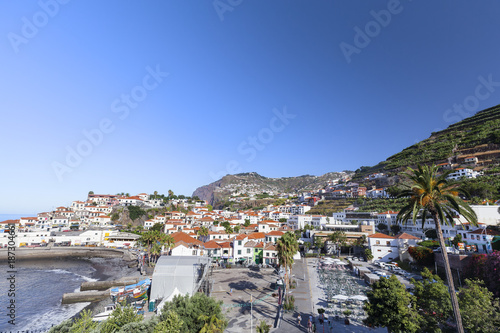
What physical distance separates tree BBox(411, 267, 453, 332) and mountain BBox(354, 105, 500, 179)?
71.7 m

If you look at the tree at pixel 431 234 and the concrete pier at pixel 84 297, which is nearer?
the concrete pier at pixel 84 297

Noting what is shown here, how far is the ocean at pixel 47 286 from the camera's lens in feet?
94.6

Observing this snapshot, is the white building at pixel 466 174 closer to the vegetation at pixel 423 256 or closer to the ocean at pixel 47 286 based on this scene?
the vegetation at pixel 423 256

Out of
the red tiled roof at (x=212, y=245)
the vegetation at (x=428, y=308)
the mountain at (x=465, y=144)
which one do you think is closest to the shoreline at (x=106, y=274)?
the red tiled roof at (x=212, y=245)

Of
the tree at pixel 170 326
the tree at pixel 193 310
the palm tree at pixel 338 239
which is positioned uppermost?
the tree at pixel 170 326

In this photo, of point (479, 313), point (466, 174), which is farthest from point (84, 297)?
point (466, 174)

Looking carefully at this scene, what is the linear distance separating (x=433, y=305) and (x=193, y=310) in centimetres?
1794

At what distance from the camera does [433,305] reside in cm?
1756

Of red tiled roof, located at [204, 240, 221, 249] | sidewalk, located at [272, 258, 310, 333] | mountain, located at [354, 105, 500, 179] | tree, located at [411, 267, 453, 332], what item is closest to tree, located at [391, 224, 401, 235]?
mountain, located at [354, 105, 500, 179]

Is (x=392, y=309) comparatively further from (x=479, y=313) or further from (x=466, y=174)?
(x=466, y=174)

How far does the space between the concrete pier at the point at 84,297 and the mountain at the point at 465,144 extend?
296 ft

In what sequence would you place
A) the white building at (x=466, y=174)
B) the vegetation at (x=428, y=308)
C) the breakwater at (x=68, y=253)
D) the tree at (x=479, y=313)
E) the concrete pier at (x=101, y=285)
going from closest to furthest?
the tree at (x=479, y=313)
the vegetation at (x=428, y=308)
the concrete pier at (x=101, y=285)
the breakwater at (x=68, y=253)
the white building at (x=466, y=174)

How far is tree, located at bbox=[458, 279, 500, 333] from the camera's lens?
1452cm

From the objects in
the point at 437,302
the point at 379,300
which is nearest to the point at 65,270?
the point at 379,300
